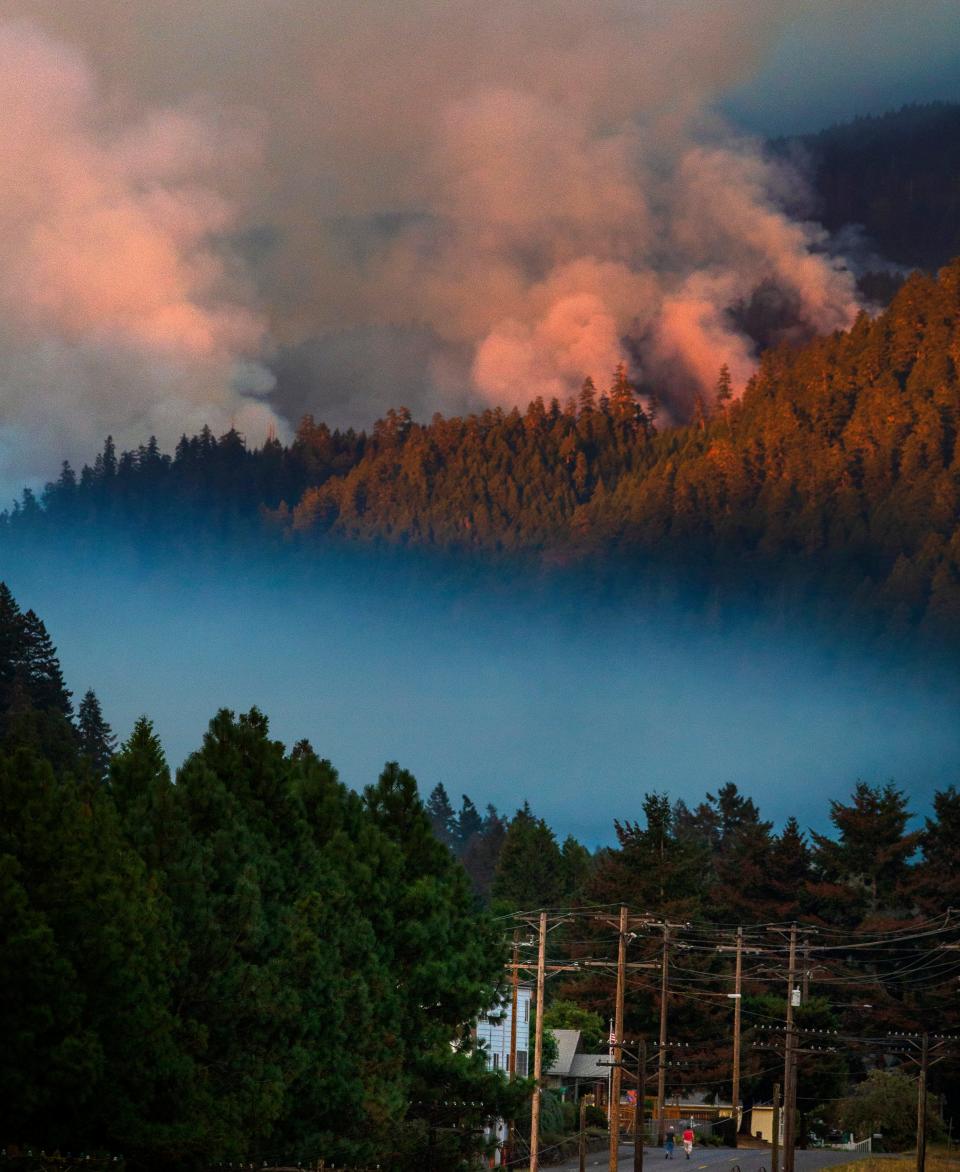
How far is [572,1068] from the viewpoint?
10338 centimetres

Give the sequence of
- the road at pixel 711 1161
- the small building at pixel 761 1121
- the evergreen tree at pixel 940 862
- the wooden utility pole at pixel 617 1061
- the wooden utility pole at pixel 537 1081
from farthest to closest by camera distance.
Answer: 1. the evergreen tree at pixel 940 862
2. the small building at pixel 761 1121
3. the road at pixel 711 1161
4. the wooden utility pole at pixel 617 1061
5. the wooden utility pole at pixel 537 1081

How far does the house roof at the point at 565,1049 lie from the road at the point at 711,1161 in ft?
21.3

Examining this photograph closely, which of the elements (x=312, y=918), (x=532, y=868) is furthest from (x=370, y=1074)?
(x=532, y=868)

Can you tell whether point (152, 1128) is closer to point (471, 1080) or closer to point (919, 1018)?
point (471, 1080)

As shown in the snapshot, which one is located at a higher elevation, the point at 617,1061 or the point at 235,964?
the point at 235,964

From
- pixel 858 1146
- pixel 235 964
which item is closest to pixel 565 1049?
pixel 858 1146

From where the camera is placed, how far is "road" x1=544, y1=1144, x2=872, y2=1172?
3135 inches

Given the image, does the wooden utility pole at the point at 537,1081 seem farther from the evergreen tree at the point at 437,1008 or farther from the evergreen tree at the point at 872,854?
the evergreen tree at the point at 872,854

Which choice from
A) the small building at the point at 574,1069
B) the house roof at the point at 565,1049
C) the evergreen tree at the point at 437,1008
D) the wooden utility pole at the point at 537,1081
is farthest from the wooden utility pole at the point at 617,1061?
the house roof at the point at 565,1049

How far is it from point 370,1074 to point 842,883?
265 feet

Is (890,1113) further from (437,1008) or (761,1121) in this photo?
A: (437,1008)

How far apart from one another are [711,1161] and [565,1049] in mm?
18530

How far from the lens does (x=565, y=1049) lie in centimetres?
10281

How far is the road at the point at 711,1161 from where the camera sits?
7962 cm
